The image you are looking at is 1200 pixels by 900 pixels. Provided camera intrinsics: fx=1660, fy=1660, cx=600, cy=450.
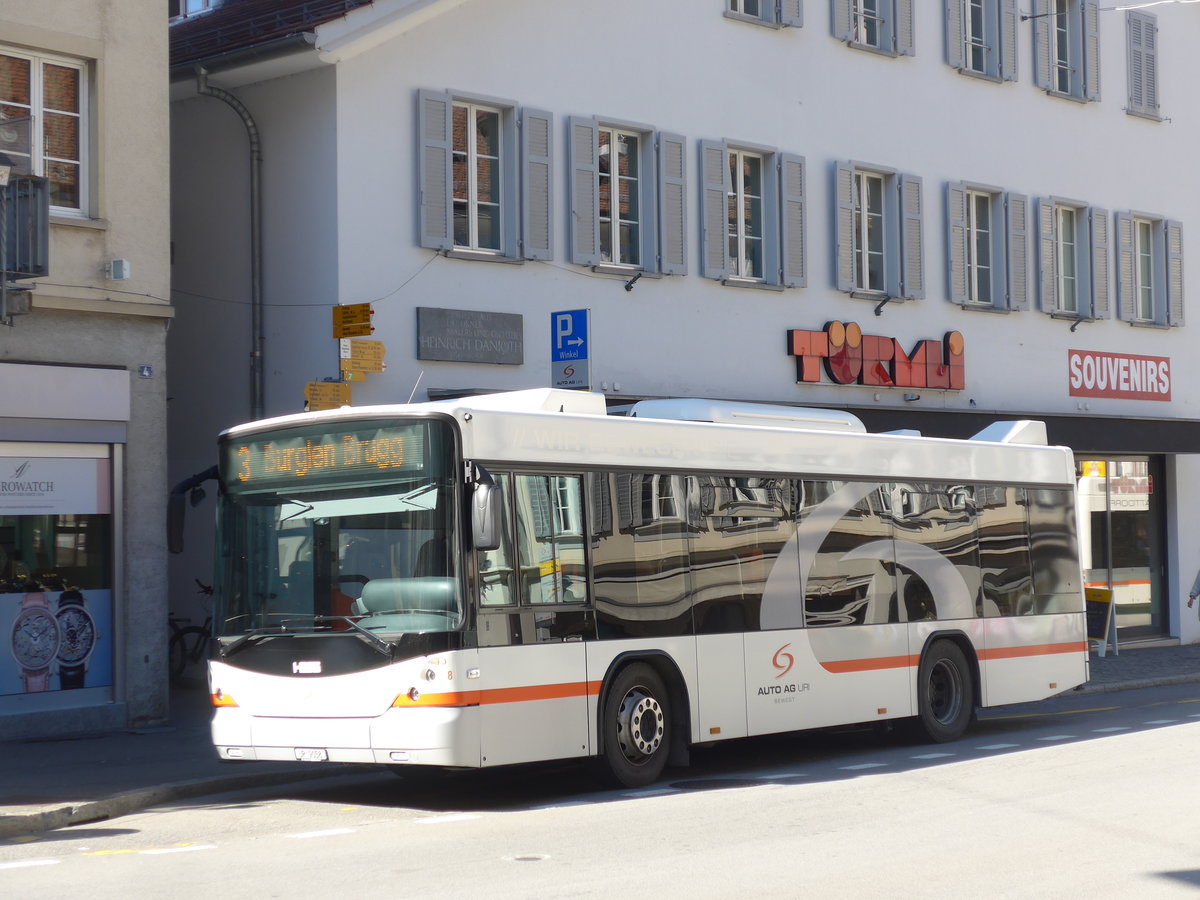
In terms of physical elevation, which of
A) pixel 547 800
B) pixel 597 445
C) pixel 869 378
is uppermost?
pixel 869 378

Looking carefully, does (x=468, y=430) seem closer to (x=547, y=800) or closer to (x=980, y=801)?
(x=547, y=800)

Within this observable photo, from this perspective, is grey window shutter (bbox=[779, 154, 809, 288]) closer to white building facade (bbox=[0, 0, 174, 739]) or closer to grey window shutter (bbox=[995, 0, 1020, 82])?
grey window shutter (bbox=[995, 0, 1020, 82])

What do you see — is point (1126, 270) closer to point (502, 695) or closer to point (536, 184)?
point (536, 184)

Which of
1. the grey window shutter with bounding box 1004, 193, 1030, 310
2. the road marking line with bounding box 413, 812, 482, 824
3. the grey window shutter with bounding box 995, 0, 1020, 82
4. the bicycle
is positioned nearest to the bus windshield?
the road marking line with bounding box 413, 812, 482, 824

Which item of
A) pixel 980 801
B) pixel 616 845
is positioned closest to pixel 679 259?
pixel 980 801

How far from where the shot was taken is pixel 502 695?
1050 cm

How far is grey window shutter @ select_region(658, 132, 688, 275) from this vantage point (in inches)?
784

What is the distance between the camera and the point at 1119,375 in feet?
88.5

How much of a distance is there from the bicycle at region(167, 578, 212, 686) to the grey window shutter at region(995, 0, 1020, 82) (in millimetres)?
14582

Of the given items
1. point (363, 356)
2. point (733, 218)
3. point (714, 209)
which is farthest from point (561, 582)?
point (733, 218)

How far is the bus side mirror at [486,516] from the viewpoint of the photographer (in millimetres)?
10055

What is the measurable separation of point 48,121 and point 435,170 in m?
4.26

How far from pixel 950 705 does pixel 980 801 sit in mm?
4164

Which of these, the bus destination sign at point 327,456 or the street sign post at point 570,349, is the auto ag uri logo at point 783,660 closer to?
the street sign post at point 570,349
